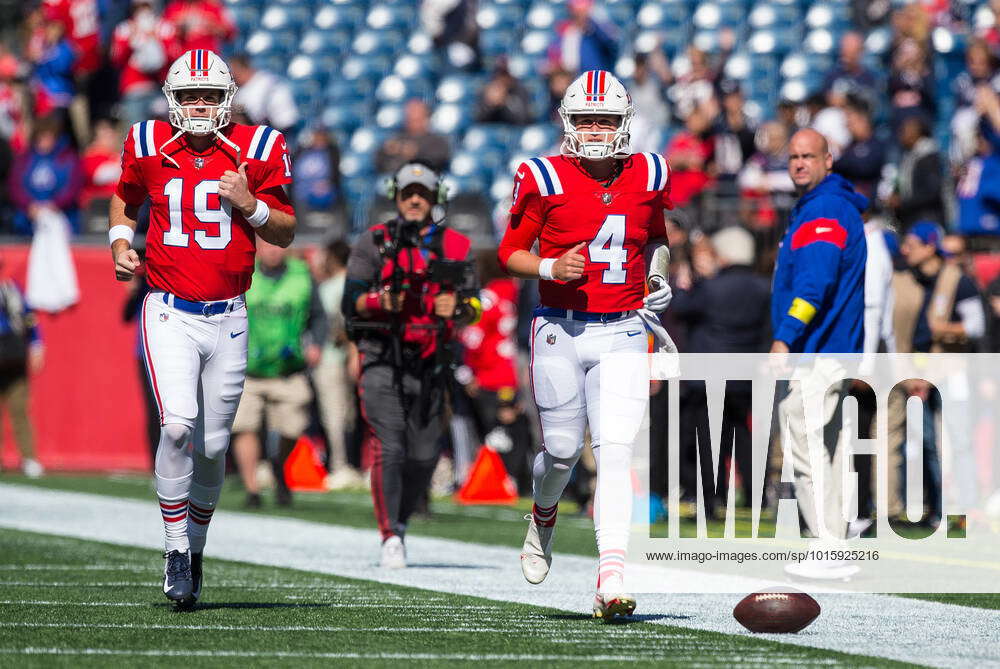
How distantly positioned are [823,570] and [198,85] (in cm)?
334

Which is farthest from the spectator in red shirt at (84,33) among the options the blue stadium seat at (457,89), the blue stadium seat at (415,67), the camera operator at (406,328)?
the camera operator at (406,328)

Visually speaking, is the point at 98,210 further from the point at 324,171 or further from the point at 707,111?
the point at 707,111

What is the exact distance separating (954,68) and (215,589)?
999cm

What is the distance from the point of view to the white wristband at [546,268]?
6367 millimetres

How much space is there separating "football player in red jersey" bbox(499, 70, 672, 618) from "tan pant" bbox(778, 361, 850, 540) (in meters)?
1.58

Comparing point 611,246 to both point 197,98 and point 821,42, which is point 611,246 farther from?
point 821,42

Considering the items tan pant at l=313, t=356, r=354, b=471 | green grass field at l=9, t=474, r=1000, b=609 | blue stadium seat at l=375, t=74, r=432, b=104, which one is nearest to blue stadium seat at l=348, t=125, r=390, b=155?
blue stadium seat at l=375, t=74, r=432, b=104

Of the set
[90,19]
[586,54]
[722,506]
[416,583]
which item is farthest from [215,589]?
[90,19]

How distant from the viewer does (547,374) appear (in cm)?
657

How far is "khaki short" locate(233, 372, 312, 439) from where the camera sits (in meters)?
12.2

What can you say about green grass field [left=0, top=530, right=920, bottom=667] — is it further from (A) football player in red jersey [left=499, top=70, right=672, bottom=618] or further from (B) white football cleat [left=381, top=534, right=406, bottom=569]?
(A) football player in red jersey [left=499, top=70, right=672, bottom=618]

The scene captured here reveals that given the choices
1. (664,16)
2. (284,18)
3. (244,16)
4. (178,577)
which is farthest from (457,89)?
(178,577)

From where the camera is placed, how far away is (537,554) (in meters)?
6.86

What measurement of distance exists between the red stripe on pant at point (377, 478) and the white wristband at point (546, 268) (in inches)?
92.3
